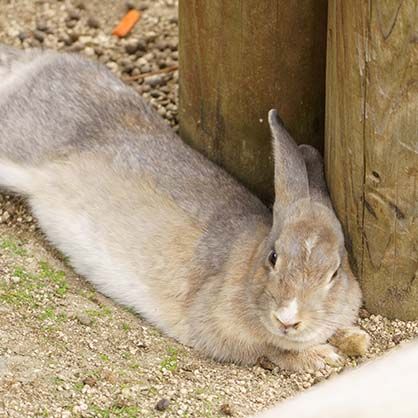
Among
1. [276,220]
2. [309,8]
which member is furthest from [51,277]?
[309,8]

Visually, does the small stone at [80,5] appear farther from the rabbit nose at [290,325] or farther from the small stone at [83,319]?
the rabbit nose at [290,325]

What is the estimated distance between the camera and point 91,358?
5215 millimetres

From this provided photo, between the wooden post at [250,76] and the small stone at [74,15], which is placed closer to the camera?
the wooden post at [250,76]

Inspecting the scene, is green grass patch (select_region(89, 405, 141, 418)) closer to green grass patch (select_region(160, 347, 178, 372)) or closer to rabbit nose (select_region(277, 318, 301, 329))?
green grass patch (select_region(160, 347, 178, 372))

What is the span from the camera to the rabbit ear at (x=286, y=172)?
5.36 m

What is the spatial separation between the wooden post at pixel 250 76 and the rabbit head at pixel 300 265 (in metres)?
0.36

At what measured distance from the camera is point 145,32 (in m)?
8.05

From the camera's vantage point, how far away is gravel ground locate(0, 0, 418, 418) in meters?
4.85

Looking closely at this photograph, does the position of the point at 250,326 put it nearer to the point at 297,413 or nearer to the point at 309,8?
the point at 309,8

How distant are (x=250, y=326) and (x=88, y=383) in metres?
0.91

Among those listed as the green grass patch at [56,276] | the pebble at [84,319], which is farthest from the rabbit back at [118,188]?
the pebble at [84,319]

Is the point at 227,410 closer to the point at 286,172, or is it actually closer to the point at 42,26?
the point at 286,172

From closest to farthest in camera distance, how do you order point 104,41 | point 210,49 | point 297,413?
point 297,413
point 210,49
point 104,41

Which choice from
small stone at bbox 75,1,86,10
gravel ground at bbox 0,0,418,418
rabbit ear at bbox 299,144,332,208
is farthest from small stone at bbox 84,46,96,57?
rabbit ear at bbox 299,144,332,208
